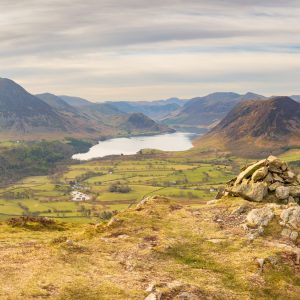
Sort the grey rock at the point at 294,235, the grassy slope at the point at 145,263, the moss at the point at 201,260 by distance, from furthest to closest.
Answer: the grey rock at the point at 294,235
the moss at the point at 201,260
the grassy slope at the point at 145,263

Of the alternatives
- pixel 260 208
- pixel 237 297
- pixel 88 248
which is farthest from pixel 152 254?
pixel 260 208

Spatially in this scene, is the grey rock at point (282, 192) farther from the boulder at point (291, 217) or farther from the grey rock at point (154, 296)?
the grey rock at point (154, 296)

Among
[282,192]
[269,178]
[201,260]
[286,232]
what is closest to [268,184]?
[269,178]

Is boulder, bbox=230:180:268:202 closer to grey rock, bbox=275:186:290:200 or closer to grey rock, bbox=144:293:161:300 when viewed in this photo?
grey rock, bbox=275:186:290:200

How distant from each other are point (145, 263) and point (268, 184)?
123ft

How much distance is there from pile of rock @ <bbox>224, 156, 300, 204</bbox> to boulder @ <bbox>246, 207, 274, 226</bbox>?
38.1 ft

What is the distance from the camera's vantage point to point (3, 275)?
4319cm

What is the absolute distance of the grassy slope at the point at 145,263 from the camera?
42.2m

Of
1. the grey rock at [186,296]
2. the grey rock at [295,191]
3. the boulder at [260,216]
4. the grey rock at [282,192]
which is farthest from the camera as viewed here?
the grey rock at [295,191]

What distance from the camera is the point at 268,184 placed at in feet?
261

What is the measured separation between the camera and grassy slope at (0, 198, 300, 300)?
4225 cm

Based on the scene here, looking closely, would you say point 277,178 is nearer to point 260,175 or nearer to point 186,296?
point 260,175

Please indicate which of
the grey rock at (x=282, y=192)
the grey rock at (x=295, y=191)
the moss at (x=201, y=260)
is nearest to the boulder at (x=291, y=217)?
the moss at (x=201, y=260)

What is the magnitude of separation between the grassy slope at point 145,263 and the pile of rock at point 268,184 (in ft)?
46.0
